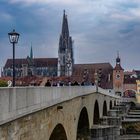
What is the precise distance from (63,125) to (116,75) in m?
138

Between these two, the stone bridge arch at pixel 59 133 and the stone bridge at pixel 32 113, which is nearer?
the stone bridge at pixel 32 113

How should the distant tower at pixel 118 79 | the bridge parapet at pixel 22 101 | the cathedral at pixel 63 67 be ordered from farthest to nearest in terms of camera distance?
1. the cathedral at pixel 63 67
2. the distant tower at pixel 118 79
3. the bridge parapet at pixel 22 101

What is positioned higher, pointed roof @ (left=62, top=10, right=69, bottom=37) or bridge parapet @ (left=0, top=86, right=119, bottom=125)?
pointed roof @ (left=62, top=10, right=69, bottom=37)

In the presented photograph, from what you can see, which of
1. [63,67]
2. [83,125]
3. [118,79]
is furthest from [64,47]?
[83,125]

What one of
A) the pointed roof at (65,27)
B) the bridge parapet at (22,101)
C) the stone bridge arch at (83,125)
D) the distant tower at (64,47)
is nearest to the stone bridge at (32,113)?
the bridge parapet at (22,101)

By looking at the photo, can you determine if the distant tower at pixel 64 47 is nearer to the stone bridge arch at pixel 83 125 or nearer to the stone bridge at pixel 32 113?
the stone bridge arch at pixel 83 125

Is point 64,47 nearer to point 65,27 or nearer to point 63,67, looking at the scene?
point 63,67

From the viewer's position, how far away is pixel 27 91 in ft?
37.2

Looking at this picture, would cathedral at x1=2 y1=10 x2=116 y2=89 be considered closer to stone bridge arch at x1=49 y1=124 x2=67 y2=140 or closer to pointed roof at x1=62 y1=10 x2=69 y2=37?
pointed roof at x1=62 y1=10 x2=69 y2=37

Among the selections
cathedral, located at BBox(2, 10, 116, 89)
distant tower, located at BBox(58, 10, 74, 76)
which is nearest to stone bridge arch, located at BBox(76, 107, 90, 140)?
cathedral, located at BBox(2, 10, 116, 89)

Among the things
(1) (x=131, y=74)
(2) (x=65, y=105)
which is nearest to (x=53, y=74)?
(1) (x=131, y=74)

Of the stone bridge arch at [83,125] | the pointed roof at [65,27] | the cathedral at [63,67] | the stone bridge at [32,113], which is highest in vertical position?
the pointed roof at [65,27]

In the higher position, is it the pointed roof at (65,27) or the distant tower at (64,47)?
the pointed roof at (65,27)

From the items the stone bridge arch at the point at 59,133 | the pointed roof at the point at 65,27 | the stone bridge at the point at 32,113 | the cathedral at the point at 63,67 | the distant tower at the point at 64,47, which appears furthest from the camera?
the pointed roof at the point at 65,27
